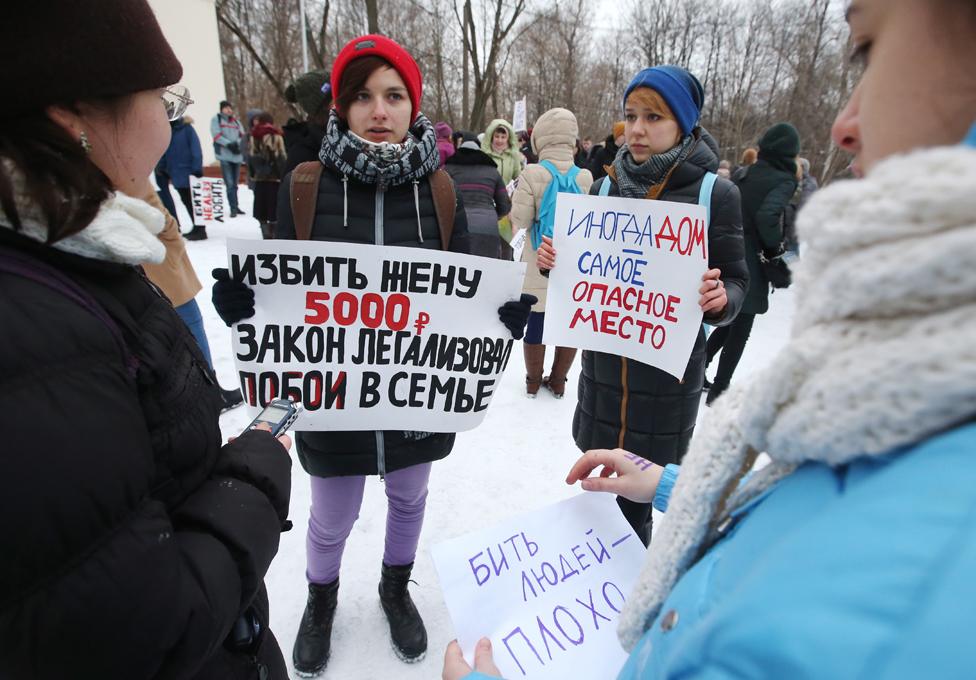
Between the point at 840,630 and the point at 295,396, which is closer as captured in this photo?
the point at 840,630

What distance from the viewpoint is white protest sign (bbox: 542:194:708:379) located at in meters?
1.90

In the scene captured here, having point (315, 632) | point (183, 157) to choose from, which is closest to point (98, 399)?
point (315, 632)

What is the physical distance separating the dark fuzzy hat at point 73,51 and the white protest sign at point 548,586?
104 centimetres

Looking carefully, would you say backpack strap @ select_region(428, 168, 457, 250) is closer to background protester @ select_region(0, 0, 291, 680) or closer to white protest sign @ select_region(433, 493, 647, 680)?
background protester @ select_region(0, 0, 291, 680)

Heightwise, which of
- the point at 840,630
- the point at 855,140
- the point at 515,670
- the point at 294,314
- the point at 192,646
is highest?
the point at 855,140

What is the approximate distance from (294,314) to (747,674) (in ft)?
5.20

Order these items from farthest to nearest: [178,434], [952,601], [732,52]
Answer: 1. [732,52]
2. [178,434]
3. [952,601]

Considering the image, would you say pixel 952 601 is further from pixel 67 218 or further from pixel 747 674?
pixel 67 218

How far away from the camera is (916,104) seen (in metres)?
0.46

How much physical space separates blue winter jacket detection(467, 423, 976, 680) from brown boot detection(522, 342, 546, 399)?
365 centimetres

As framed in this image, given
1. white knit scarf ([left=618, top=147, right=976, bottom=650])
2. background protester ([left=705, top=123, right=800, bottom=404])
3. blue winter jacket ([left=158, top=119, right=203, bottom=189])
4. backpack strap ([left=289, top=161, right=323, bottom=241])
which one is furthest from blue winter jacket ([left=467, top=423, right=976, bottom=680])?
blue winter jacket ([left=158, top=119, right=203, bottom=189])

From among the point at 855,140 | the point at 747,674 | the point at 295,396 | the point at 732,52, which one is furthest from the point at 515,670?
the point at 732,52

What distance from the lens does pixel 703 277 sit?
185 cm

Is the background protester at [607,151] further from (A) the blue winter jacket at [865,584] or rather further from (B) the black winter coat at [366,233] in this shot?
(A) the blue winter jacket at [865,584]
